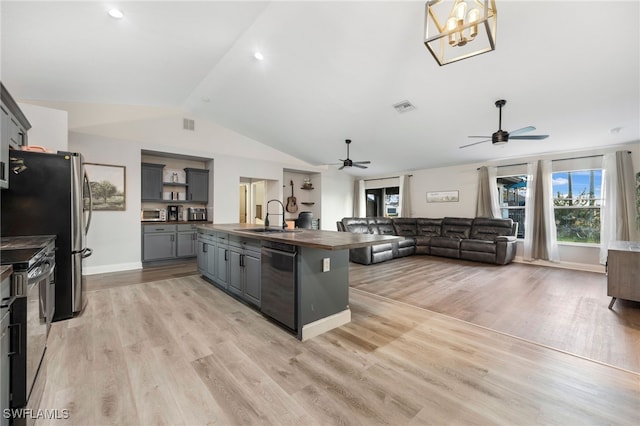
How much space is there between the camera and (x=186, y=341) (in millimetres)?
2289

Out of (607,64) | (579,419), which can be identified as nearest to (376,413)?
(579,419)

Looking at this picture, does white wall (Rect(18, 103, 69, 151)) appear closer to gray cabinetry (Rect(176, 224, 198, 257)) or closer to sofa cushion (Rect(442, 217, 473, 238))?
gray cabinetry (Rect(176, 224, 198, 257))

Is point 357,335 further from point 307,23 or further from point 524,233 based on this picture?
point 524,233

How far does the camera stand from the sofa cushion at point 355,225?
21.1 feet

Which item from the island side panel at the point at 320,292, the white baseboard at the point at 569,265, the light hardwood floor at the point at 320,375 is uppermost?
the island side panel at the point at 320,292

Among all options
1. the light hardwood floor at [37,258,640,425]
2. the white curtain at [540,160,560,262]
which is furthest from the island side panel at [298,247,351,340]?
the white curtain at [540,160,560,262]

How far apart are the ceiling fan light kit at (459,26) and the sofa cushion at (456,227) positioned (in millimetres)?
4430

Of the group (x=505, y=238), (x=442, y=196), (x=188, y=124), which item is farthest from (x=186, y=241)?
(x=505, y=238)

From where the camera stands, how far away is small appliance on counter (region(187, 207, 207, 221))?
6.24 metres

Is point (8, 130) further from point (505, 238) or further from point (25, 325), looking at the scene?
point (505, 238)

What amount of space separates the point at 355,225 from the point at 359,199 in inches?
115

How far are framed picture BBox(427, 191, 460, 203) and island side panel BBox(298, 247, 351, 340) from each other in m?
5.76

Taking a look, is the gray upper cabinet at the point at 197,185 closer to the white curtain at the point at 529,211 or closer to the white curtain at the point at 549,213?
the white curtain at the point at 529,211

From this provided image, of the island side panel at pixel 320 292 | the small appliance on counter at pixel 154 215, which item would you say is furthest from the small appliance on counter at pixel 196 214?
→ the island side panel at pixel 320 292
